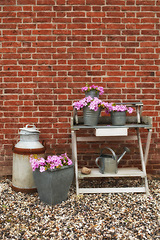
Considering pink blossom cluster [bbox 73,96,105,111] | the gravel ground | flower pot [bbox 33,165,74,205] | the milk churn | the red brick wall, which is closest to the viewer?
→ the gravel ground

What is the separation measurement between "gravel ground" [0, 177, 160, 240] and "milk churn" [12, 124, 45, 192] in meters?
0.11

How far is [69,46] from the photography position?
3.19 m

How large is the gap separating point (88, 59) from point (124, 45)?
584mm

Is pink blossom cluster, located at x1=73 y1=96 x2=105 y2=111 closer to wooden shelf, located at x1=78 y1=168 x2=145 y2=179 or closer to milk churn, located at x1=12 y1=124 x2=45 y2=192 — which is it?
milk churn, located at x1=12 y1=124 x2=45 y2=192

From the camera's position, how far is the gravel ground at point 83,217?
6.17 feet

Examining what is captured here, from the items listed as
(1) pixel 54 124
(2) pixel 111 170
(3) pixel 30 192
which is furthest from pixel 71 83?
(3) pixel 30 192

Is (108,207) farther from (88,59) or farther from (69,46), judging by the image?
(69,46)

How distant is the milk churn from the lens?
2.68 m

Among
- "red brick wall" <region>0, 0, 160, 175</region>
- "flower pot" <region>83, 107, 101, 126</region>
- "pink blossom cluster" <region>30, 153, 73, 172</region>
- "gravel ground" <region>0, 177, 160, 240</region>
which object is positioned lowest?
"gravel ground" <region>0, 177, 160, 240</region>

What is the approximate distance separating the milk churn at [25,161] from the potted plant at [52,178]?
0.22 metres

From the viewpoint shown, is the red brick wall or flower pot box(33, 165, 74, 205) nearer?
flower pot box(33, 165, 74, 205)

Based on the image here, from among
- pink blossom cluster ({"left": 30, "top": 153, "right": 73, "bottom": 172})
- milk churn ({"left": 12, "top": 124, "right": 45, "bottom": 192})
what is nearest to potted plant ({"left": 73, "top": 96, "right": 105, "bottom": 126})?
pink blossom cluster ({"left": 30, "top": 153, "right": 73, "bottom": 172})

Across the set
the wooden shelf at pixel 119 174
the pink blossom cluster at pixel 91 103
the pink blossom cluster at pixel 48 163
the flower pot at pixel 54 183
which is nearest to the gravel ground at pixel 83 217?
the flower pot at pixel 54 183

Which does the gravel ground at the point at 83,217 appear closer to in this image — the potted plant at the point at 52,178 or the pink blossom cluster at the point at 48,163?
the potted plant at the point at 52,178
